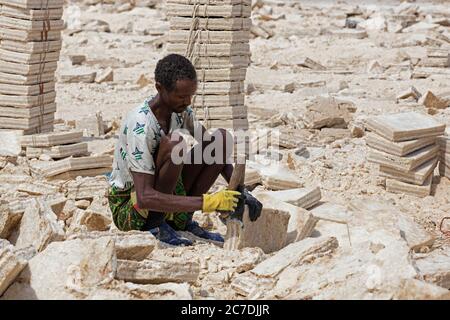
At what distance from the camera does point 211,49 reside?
9.04 m

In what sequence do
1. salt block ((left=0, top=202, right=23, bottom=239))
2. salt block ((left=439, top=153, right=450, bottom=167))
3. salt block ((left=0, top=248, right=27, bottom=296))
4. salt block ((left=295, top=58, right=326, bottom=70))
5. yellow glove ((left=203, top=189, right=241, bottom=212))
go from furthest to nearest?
salt block ((left=295, top=58, right=326, bottom=70)), salt block ((left=439, top=153, right=450, bottom=167)), salt block ((left=0, top=202, right=23, bottom=239)), yellow glove ((left=203, top=189, right=241, bottom=212)), salt block ((left=0, top=248, right=27, bottom=296))

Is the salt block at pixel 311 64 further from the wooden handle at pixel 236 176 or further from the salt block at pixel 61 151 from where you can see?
the wooden handle at pixel 236 176

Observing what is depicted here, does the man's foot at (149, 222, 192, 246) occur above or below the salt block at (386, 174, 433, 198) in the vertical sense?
above

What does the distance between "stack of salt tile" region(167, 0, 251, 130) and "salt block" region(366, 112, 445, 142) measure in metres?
2.10

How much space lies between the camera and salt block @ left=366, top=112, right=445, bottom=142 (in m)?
7.38

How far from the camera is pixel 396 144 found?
7383 mm

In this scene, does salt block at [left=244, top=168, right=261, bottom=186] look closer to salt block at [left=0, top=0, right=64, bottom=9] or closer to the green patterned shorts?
the green patterned shorts

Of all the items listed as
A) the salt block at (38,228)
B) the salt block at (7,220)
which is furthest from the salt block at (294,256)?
the salt block at (7,220)

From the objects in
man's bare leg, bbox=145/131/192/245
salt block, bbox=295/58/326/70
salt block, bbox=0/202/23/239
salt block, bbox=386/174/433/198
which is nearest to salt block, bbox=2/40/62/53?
salt block, bbox=0/202/23/239

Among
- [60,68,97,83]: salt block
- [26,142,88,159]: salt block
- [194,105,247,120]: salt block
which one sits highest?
[194,105,247,120]: salt block

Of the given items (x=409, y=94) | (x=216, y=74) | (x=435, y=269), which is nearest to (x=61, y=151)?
(x=216, y=74)

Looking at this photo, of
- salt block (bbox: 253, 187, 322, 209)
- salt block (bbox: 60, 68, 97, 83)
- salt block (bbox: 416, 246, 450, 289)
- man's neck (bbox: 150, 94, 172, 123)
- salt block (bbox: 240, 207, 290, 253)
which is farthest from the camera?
salt block (bbox: 60, 68, 97, 83)

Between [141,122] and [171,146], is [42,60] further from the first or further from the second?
[171,146]

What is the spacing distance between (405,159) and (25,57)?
→ 173 inches
